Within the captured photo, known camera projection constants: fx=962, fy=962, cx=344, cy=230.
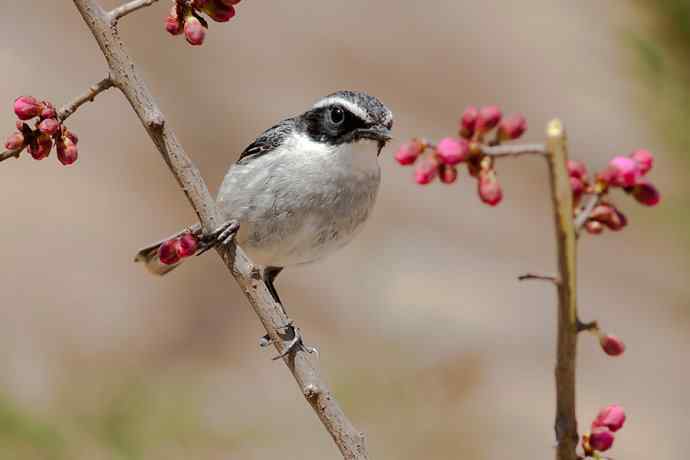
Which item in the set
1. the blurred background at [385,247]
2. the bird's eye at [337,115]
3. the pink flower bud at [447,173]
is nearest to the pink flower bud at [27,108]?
the pink flower bud at [447,173]

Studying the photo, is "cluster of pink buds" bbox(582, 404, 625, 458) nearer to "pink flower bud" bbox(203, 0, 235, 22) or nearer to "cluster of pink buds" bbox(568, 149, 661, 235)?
"cluster of pink buds" bbox(568, 149, 661, 235)

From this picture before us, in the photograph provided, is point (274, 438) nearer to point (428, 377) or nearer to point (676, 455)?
point (428, 377)

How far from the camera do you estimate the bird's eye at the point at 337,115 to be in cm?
448

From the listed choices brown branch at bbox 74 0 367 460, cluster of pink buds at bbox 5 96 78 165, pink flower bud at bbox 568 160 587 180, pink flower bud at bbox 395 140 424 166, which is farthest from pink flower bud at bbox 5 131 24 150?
pink flower bud at bbox 568 160 587 180

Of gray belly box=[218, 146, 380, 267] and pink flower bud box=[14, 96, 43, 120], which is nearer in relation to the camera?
pink flower bud box=[14, 96, 43, 120]

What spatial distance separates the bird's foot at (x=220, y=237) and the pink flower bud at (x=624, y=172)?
121cm

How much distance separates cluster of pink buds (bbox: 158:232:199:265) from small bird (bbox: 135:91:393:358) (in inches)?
71.0

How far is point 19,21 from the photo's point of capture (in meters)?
9.52

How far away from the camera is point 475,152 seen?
5.57 feet

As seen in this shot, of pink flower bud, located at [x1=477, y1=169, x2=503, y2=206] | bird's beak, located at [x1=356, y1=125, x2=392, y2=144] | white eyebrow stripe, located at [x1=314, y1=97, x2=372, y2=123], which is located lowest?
pink flower bud, located at [x1=477, y1=169, x2=503, y2=206]

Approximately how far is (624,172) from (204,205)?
1221 mm

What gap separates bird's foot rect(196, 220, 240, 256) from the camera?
259cm

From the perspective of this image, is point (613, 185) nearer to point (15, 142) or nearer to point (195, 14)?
point (195, 14)

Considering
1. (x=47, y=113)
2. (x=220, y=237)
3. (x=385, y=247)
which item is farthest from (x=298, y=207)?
(x=385, y=247)
